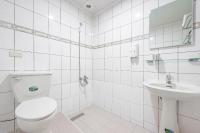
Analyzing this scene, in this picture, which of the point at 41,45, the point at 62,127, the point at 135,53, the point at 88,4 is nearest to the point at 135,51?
the point at 135,53

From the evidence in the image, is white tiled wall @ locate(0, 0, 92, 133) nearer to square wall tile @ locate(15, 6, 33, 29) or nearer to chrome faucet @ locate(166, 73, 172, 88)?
square wall tile @ locate(15, 6, 33, 29)

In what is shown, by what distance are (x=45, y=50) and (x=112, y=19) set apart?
1.37 m

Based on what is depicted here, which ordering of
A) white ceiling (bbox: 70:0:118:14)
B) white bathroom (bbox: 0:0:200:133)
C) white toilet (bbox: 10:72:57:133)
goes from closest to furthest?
white toilet (bbox: 10:72:57:133), white bathroom (bbox: 0:0:200:133), white ceiling (bbox: 70:0:118:14)

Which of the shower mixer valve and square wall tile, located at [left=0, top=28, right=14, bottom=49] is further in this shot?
the shower mixer valve

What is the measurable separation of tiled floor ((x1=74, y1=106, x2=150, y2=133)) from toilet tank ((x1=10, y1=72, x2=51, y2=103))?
2.58 ft

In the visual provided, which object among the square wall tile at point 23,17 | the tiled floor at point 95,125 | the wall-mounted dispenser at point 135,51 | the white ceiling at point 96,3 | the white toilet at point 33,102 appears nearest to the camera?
the white toilet at point 33,102

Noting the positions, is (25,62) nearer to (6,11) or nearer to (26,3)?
(6,11)

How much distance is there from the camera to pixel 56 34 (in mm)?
1640

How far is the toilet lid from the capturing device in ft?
2.77

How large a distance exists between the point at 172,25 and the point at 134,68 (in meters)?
0.76

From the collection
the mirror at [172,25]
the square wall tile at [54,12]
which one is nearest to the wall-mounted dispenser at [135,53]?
the mirror at [172,25]

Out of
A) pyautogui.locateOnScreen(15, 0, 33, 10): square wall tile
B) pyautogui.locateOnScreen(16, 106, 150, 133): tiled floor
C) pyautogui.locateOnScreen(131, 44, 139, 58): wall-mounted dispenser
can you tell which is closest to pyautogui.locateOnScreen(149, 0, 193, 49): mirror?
pyautogui.locateOnScreen(131, 44, 139, 58): wall-mounted dispenser

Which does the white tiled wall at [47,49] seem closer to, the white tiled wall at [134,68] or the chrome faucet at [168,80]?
the white tiled wall at [134,68]

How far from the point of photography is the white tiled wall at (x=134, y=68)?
3.66ft
